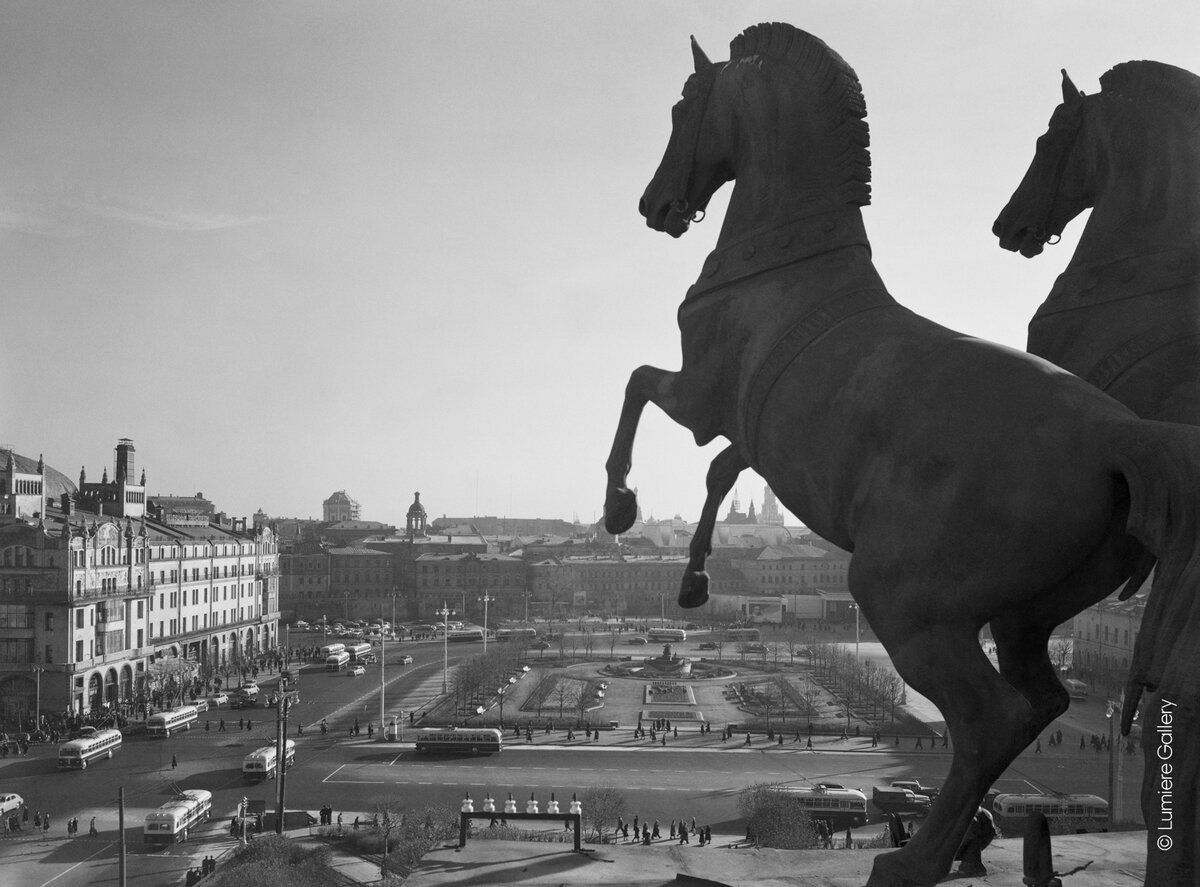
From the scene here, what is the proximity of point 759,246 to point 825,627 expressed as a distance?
101094mm

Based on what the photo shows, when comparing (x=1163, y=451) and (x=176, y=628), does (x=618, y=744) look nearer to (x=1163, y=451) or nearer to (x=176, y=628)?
(x=176, y=628)

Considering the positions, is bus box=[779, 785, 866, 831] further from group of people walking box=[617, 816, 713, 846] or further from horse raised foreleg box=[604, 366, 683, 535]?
horse raised foreleg box=[604, 366, 683, 535]

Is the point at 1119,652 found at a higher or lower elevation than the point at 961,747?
lower

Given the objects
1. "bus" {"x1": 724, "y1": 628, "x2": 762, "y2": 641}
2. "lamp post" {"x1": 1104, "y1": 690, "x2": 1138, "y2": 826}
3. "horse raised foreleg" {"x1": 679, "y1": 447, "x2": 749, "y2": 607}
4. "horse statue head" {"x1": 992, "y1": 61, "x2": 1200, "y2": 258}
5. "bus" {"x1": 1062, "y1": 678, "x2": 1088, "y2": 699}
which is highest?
"horse statue head" {"x1": 992, "y1": 61, "x2": 1200, "y2": 258}

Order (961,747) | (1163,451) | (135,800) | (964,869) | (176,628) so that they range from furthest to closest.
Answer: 1. (176,628)
2. (135,800)
3. (964,869)
4. (961,747)
5. (1163,451)

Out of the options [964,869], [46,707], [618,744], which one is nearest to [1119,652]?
[618,744]

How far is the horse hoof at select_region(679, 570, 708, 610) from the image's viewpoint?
277 inches

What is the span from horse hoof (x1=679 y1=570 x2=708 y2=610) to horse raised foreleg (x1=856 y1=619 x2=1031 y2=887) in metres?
2.23

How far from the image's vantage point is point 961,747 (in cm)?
465

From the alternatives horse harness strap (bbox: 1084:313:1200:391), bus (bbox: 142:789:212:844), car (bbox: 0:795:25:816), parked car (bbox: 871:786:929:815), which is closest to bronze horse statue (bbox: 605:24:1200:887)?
horse harness strap (bbox: 1084:313:1200:391)

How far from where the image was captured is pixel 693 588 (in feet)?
23.3

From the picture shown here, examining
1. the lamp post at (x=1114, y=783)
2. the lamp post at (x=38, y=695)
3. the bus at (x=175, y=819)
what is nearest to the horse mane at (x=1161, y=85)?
the lamp post at (x=1114, y=783)

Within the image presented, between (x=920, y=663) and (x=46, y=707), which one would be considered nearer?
(x=920, y=663)

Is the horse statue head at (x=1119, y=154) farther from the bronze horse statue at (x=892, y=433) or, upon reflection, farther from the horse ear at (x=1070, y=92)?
the bronze horse statue at (x=892, y=433)
